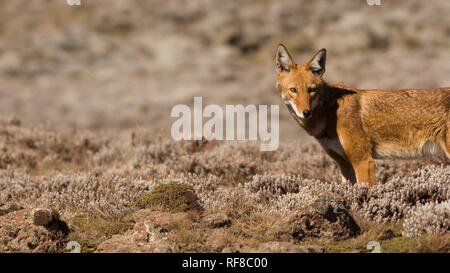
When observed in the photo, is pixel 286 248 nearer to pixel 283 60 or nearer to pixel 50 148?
pixel 283 60

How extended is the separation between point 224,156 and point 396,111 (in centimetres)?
347

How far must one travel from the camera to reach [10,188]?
731 cm

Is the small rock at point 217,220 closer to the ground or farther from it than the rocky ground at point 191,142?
closer to the ground

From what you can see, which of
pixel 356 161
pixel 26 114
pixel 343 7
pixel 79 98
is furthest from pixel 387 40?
pixel 356 161

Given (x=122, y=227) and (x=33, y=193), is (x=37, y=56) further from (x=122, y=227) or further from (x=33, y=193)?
(x=122, y=227)

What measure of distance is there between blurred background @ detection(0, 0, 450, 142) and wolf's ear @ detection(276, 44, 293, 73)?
12.7 metres

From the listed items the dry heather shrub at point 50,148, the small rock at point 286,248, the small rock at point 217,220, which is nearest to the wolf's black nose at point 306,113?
the small rock at point 217,220

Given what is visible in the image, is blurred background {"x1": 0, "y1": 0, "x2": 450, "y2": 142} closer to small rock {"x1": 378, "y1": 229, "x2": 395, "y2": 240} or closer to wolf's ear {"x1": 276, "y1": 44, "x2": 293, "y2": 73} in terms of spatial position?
wolf's ear {"x1": 276, "y1": 44, "x2": 293, "y2": 73}

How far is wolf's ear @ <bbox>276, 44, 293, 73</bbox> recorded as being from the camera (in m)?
6.49

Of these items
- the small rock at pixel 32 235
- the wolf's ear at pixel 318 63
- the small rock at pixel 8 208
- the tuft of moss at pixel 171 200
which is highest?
the wolf's ear at pixel 318 63

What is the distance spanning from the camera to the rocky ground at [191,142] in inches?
200

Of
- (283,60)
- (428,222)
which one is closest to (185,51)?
(283,60)

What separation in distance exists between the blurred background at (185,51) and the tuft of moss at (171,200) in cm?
1362

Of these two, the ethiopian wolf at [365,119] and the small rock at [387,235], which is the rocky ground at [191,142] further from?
the ethiopian wolf at [365,119]
